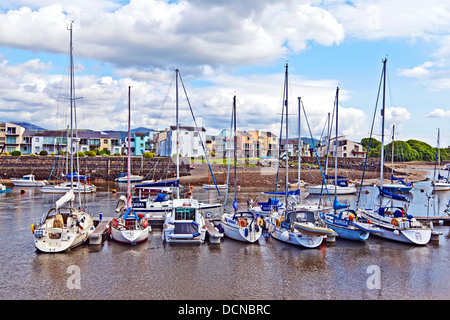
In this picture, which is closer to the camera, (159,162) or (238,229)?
(238,229)

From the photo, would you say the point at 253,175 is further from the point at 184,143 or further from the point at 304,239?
the point at 304,239

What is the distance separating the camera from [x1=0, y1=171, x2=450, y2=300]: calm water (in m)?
18.7

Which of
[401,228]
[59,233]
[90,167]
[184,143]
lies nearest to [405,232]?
[401,228]

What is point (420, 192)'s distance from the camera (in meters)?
69.4

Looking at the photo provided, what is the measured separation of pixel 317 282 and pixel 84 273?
480 inches

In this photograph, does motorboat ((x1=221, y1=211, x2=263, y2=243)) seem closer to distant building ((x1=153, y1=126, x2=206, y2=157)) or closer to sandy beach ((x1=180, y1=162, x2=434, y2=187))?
sandy beach ((x1=180, y1=162, x2=434, y2=187))

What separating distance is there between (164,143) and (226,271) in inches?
3603

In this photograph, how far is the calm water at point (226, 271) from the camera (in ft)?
61.4

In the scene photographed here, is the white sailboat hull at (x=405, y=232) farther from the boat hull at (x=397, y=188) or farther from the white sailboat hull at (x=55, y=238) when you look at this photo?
the boat hull at (x=397, y=188)

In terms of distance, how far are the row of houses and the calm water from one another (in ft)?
227

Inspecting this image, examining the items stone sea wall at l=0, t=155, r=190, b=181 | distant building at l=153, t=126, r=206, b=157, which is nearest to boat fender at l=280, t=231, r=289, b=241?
stone sea wall at l=0, t=155, r=190, b=181

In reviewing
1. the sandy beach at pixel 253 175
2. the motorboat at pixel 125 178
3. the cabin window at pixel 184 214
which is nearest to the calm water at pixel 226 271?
the cabin window at pixel 184 214
